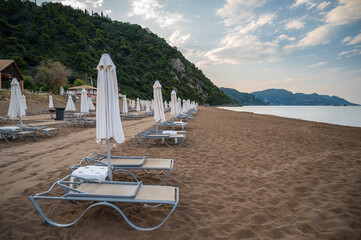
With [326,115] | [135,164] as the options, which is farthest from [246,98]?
[135,164]

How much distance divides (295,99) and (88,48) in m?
178

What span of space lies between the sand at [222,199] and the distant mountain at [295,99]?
192025 millimetres

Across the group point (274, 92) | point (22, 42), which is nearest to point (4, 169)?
point (22, 42)

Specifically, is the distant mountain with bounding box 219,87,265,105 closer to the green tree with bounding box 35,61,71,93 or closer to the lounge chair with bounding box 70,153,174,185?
the green tree with bounding box 35,61,71,93

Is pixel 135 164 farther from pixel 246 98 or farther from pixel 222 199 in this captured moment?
pixel 246 98

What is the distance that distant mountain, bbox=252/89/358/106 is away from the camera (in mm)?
157500

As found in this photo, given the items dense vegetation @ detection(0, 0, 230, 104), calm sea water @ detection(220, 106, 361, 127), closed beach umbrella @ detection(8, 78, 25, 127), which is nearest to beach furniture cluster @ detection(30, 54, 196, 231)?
closed beach umbrella @ detection(8, 78, 25, 127)

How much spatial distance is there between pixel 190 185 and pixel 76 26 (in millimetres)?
80632

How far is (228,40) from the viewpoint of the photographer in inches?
1037

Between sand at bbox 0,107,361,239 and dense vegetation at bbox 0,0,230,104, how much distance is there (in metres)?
46.2

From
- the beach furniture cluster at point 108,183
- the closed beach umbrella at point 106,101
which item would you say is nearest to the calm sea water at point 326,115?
the beach furniture cluster at point 108,183

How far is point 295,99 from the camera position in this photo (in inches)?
6747

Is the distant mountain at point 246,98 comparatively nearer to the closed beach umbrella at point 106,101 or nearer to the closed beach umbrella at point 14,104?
the closed beach umbrella at point 14,104

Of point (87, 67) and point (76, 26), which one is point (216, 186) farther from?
point (76, 26)
